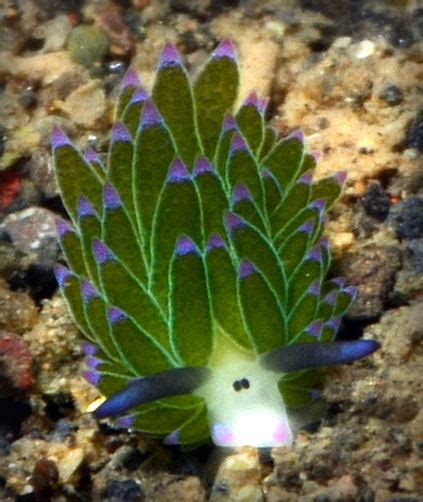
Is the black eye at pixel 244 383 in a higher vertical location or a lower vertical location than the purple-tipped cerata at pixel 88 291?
lower

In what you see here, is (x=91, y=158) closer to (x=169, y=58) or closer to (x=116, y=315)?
(x=169, y=58)

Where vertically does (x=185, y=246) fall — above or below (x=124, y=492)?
above

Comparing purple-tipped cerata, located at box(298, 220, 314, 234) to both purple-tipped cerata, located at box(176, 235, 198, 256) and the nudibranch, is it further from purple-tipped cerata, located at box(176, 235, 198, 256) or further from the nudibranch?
purple-tipped cerata, located at box(176, 235, 198, 256)

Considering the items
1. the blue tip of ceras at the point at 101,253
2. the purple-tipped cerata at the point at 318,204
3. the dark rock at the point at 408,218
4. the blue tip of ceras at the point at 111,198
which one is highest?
the blue tip of ceras at the point at 111,198

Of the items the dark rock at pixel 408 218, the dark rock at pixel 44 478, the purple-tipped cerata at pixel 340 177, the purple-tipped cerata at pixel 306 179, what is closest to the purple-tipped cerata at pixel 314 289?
the purple-tipped cerata at pixel 306 179

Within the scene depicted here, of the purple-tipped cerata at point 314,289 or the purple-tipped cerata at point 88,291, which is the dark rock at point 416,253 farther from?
the purple-tipped cerata at point 88,291

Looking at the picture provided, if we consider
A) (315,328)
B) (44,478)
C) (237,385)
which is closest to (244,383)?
(237,385)

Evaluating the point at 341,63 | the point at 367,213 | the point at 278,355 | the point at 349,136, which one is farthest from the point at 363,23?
the point at 278,355
